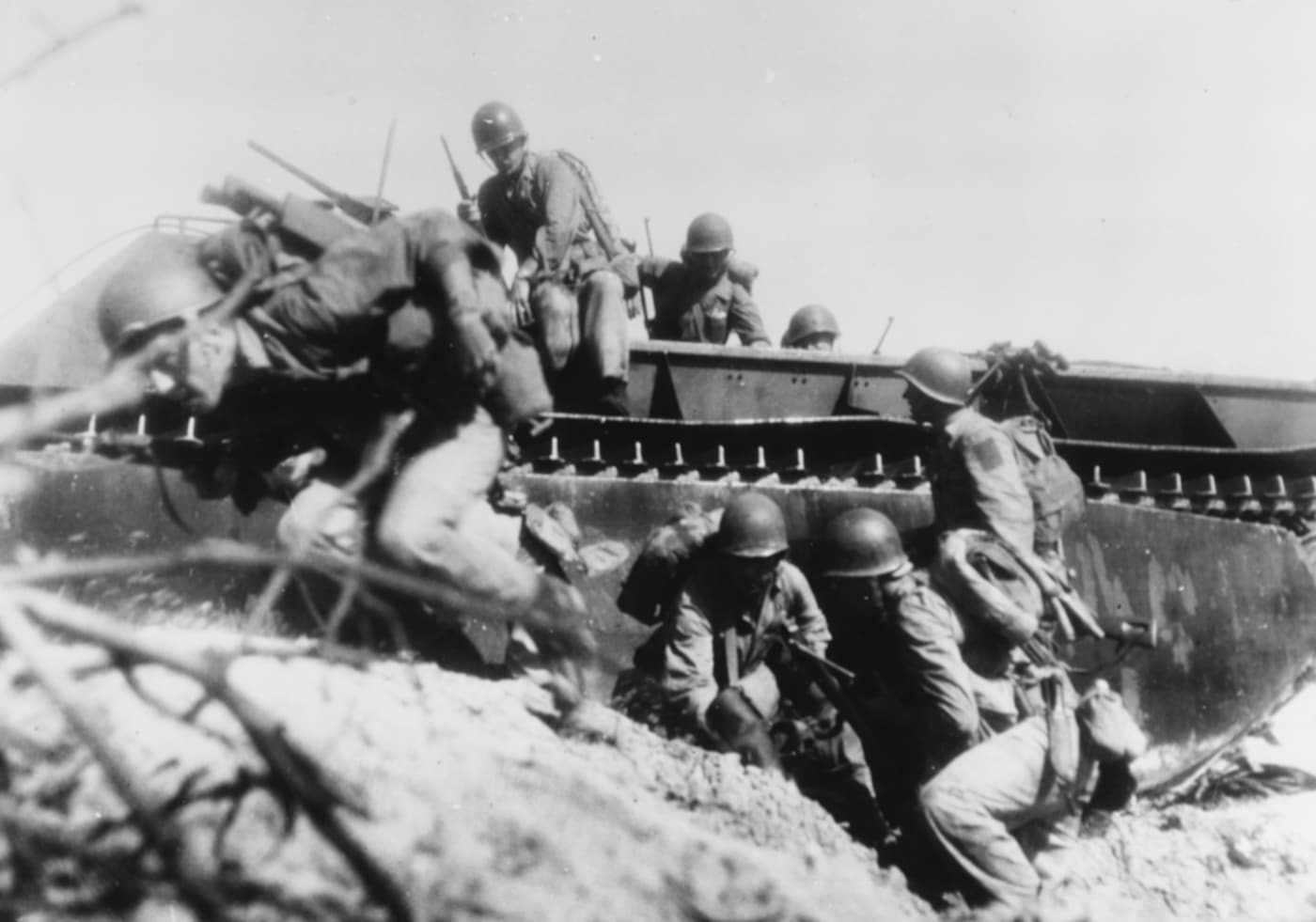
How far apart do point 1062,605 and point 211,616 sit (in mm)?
4379

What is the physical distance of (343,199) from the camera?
7.69 metres

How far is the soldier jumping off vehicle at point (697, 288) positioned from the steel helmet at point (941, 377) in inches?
126

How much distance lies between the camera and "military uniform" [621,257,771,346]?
34.2 ft

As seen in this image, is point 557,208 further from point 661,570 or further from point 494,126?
point 661,570

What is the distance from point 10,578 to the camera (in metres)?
2.73

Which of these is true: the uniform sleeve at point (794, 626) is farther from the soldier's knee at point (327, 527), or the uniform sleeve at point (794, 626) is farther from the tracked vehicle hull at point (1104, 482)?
the soldier's knee at point (327, 527)

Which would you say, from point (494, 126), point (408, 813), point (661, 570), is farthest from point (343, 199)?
point (408, 813)

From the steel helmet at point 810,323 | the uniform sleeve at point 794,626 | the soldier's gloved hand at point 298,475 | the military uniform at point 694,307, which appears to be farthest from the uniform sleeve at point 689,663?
the steel helmet at point 810,323

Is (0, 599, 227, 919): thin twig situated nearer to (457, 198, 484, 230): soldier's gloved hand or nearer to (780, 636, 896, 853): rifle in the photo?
(780, 636, 896, 853): rifle

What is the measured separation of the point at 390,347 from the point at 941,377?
3.46 m

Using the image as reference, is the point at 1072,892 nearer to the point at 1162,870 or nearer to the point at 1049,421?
the point at 1162,870

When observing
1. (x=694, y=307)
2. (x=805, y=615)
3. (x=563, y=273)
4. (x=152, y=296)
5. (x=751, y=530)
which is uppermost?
(x=152, y=296)

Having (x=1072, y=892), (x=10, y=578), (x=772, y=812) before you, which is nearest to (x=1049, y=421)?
(x=1072, y=892)

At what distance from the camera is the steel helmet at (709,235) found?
1051cm
